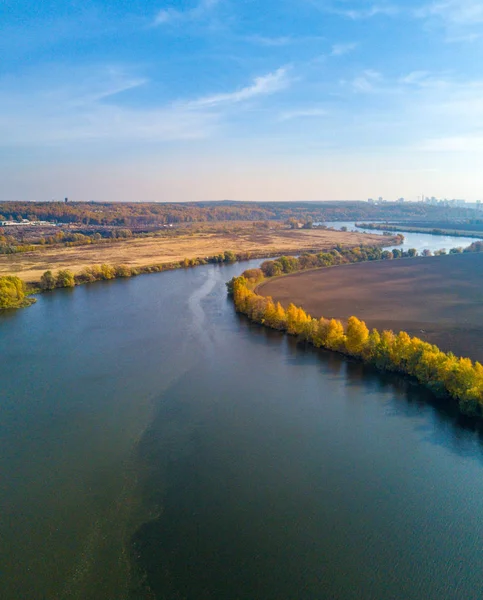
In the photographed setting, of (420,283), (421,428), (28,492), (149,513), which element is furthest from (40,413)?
(420,283)

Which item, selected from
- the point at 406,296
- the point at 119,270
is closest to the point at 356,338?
the point at 406,296

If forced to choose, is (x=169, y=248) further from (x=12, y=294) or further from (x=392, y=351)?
(x=392, y=351)

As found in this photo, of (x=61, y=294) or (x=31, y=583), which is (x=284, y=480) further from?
(x=61, y=294)

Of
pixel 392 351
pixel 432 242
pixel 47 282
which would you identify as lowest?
pixel 392 351

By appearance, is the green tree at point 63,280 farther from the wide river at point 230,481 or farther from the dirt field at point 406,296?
the dirt field at point 406,296

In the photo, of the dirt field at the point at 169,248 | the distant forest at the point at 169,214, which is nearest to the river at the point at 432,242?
the dirt field at the point at 169,248

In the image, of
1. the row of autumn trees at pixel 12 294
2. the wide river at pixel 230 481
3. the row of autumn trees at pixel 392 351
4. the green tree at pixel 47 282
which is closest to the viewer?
the wide river at pixel 230 481

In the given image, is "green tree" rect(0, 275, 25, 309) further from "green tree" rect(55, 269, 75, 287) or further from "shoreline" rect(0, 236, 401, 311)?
"green tree" rect(55, 269, 75, 287)
